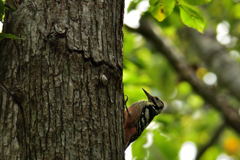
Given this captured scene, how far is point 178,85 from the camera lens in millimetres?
9453

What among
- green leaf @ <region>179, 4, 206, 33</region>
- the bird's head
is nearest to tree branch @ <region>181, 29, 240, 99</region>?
the bird's head

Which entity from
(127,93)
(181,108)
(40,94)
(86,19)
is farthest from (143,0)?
(181,108)

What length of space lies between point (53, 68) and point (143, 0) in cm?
277

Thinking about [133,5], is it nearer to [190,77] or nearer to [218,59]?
[218,59]

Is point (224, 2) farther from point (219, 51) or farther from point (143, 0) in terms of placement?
point (143, 0)

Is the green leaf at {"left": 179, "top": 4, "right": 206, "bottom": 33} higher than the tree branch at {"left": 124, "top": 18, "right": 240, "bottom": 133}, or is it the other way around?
the green leaf at {"left": 179, "top": 4, "right": 206, "bottom": 33}

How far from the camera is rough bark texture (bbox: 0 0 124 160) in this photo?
119 inches

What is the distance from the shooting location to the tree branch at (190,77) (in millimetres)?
8289

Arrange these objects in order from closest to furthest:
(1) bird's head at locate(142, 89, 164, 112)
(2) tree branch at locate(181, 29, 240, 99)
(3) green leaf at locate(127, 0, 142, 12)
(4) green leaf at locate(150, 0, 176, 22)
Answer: (4) green leaf at locate(150, 0, 176, 22)
(3) green leaf at locate(127, 0, 142, 12)
(1) bird's head at locate(142, 89, 164, 112)
(2) tree branch at locate(181, 29, 240, 99)

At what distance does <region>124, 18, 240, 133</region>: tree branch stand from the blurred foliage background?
0.17 meters

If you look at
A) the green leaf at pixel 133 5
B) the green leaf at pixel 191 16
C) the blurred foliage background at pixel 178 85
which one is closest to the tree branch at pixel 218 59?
the blurred foliage background at pixel 178 85

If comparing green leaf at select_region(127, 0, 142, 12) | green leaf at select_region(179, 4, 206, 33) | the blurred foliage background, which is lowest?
the blurred foliage background

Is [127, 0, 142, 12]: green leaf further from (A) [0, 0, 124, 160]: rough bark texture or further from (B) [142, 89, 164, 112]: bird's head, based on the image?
(A) [0, 0, 124, 160]: rough bark texture

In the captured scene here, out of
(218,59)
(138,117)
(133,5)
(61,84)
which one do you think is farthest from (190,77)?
(61,84)
